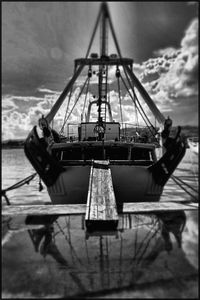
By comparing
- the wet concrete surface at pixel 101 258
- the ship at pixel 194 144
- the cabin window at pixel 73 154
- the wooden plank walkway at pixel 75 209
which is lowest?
the wet concrete surface at pixel 101 258

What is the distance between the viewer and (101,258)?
12.5 ft

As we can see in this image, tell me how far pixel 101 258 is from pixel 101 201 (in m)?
2.37

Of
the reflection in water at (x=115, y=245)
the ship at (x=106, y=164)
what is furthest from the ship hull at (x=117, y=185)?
the reflection in water at (x=115, y=245)

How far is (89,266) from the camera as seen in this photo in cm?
358

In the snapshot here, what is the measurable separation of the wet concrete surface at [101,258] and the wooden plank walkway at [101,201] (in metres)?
0.25

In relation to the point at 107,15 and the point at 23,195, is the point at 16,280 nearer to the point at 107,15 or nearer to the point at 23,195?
the point at 107,15

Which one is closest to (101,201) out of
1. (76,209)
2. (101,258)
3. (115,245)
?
(76,209)

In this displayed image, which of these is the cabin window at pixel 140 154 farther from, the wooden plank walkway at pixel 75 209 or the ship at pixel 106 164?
the wooden plank walkway at pixel 75 209

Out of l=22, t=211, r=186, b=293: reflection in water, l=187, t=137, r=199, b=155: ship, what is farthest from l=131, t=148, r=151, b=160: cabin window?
l=187, t=137, r=199, b=155: ship

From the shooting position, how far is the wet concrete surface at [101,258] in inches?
117

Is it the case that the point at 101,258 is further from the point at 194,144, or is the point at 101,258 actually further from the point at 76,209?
the point at 194,144

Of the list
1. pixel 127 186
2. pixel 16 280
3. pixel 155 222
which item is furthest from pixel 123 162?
pixel 16 280

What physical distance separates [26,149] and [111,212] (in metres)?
4.13

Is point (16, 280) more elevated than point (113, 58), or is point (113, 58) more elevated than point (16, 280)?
point (113, 58)
